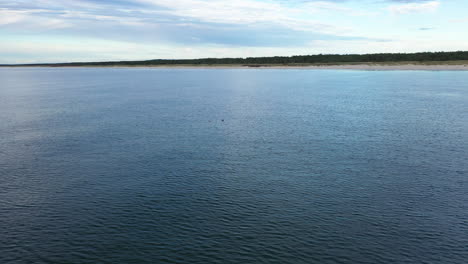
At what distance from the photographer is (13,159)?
67.7 m

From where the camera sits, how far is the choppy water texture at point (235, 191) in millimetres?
38469

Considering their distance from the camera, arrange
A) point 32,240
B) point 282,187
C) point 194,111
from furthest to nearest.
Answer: point 194,111, point 282,187, point 32,240

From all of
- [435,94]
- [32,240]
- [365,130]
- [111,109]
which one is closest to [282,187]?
[32,240]

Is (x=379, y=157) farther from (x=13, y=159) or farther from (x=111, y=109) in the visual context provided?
(x=111, y=109)

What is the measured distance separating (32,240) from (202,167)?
28567 mm

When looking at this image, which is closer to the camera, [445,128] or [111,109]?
[445,128]

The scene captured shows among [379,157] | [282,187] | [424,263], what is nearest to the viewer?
[424,263]

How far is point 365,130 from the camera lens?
3597 inches

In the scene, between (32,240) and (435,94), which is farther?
(435,94)

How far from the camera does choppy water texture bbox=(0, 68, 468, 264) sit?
38469 mm

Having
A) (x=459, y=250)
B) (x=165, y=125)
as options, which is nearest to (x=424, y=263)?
(x=459, y=250)

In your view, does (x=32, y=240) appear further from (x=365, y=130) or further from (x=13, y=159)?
(x=365, y=130)

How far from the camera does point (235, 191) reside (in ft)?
174

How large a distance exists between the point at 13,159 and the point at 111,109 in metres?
63.5
